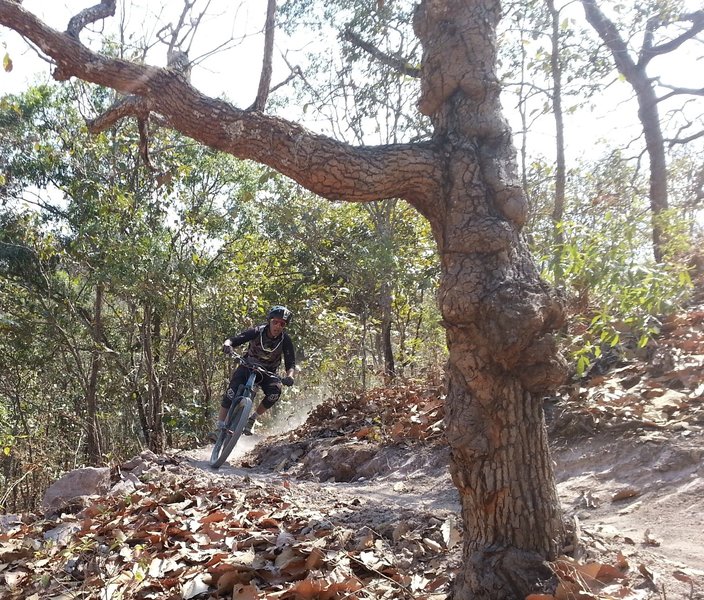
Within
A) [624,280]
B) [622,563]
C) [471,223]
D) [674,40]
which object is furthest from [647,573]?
[674,40]

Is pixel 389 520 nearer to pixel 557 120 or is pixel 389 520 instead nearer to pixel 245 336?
pixel 245 336

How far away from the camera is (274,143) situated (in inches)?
116

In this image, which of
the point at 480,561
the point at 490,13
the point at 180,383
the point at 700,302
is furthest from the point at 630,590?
the point at 180,383

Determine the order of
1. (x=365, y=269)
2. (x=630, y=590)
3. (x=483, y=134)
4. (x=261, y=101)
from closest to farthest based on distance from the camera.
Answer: (x=630, y=590), (x=483, y=134), (x=261, y=101), (x=365, y=269)

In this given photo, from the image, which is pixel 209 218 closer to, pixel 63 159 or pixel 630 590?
pixel 63 159

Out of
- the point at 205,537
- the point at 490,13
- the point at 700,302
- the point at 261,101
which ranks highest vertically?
the point at 490,13

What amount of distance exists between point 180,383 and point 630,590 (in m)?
13.4

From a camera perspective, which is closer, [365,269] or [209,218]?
[365,269]

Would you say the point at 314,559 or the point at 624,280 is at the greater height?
the point at 624,280

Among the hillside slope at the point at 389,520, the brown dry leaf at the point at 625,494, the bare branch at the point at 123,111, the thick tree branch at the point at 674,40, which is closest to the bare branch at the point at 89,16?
the bare branch at the point at 123,111

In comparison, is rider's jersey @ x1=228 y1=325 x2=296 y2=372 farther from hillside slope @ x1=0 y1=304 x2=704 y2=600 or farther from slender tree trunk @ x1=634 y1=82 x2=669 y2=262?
slender tree trunk @ x1=634 y1=82 x2=669 y2=262

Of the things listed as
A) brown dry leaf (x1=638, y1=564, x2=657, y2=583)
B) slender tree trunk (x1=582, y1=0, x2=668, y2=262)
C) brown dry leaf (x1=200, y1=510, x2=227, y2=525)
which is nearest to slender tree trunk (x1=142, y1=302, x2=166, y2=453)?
brown dry leaf (x1=200, y1=510, x2=227, y2=525)

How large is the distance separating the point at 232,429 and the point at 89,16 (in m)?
4.58

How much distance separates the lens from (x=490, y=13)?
3090 millimetres
